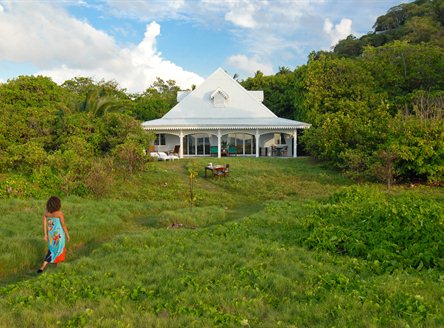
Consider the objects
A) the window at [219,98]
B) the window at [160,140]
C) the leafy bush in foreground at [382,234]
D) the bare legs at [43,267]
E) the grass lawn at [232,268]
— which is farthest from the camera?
the window at [160,140]

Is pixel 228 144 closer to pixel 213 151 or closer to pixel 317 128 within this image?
pixel 213 151

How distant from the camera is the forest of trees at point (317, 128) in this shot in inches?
635

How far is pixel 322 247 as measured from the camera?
7.86 metres

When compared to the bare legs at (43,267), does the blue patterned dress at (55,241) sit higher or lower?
higher

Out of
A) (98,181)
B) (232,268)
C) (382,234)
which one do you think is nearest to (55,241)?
(232,268)

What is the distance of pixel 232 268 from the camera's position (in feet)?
22.1

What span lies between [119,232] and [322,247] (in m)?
5.37

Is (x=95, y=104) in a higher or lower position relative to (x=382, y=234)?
higher

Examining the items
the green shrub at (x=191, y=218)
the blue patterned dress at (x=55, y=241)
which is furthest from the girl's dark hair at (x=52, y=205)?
the green shrub at (x=191, y=218)

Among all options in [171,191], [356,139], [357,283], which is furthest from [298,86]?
[357,283]

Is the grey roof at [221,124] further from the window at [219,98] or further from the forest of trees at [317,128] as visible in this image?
the window at [219,98]

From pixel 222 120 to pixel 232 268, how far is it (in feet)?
75.6

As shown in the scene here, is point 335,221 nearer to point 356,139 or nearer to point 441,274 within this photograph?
point 441,274

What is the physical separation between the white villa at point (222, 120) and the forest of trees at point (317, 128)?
10.3 feet
